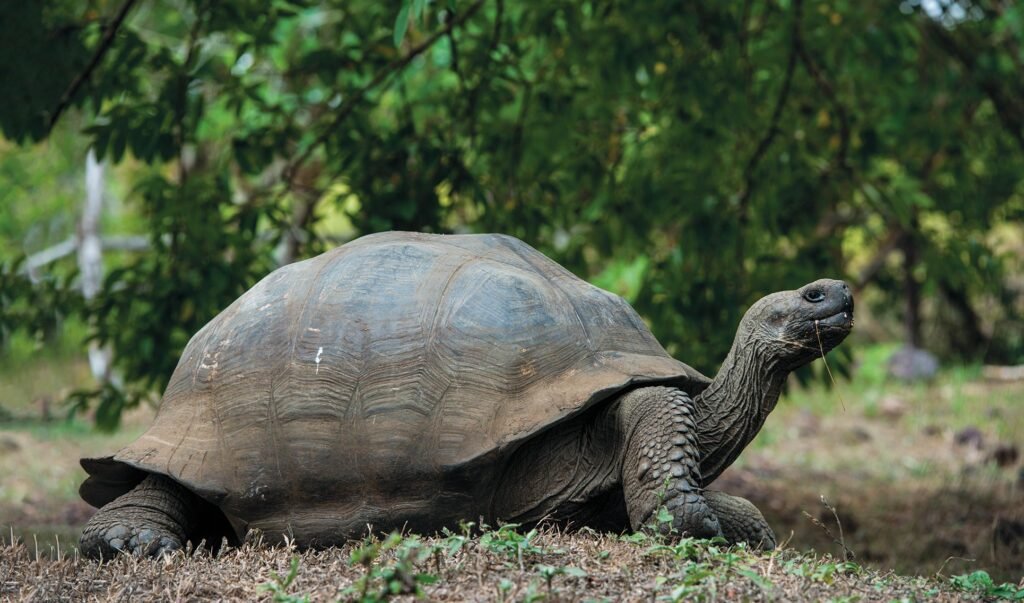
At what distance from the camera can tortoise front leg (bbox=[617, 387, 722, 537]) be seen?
3.27 meters

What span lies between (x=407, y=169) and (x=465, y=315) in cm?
305

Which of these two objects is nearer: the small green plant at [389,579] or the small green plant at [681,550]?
the small green plant at [389,579]

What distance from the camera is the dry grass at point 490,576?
2.64 m

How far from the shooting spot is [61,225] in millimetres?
17062

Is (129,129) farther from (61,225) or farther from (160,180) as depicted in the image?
(61,225)

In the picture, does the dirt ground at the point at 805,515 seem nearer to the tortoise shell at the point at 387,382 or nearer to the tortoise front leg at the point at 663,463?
the tortoise front leg at the point at 663,463

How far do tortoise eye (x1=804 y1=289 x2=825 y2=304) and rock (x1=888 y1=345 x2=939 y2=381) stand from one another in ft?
34.3

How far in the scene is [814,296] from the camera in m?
3.63

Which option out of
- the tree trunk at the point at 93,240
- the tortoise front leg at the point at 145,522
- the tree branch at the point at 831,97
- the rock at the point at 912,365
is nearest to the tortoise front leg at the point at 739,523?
the tortoise front leg at the point at 145,522

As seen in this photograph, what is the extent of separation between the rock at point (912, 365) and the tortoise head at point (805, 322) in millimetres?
10441

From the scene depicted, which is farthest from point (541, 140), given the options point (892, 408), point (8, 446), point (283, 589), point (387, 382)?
point (892, 408)

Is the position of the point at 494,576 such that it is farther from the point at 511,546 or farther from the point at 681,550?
the point at 681,550

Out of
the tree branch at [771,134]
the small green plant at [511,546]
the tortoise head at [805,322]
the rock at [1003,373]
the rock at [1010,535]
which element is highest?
the tree branch at [771,134]

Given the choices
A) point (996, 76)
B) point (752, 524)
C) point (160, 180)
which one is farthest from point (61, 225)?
point (752, 524)
